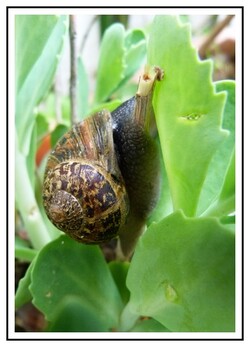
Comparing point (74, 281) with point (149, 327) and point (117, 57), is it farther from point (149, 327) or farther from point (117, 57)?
point (117, 57)

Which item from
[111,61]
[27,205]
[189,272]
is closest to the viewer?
[189,272]

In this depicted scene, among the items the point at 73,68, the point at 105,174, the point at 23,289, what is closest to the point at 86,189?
the point at 105,174

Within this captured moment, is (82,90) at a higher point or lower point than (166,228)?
higher

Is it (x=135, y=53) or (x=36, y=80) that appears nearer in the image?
(x=36, y=80)

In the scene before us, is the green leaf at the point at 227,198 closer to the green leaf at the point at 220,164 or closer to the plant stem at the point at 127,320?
the green leaf at the point at 220,164

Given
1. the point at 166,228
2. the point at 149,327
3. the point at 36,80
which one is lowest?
the point at 149,327

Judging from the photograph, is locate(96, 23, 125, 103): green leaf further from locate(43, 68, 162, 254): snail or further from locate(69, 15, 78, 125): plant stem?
locate(43, 68, 162, 254): snail

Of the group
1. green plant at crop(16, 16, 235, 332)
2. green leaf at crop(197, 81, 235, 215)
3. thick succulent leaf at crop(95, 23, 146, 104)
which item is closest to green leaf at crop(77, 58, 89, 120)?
thick succulent leaf at crop(95, 23, 146, 104)

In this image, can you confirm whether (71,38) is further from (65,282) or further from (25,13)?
(65,282)

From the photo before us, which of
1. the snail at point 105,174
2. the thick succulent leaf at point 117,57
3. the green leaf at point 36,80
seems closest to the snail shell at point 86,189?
the snail at point 105,174
